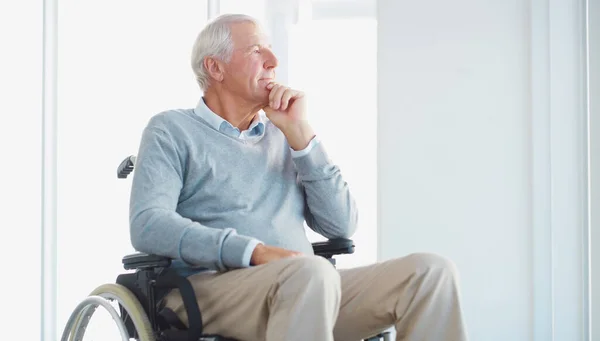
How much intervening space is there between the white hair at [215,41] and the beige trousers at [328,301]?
64cm

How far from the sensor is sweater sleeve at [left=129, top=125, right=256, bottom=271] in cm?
187

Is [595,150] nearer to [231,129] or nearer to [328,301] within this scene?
[231,129]

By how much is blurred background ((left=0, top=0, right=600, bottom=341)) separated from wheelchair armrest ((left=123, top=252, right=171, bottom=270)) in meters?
1.61

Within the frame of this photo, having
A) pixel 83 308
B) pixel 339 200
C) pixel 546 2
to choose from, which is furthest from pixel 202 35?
pixel 546 2

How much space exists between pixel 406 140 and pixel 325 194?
1.27 m

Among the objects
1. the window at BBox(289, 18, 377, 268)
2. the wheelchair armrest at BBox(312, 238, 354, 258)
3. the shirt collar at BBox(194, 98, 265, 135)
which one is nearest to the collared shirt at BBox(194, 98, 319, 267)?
the shirt collar at BBox(194, 98, 265, 135)

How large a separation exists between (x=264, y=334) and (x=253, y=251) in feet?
0.62

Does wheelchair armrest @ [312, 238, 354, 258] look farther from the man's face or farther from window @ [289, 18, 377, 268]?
window @ [289, 18, 377, 268]

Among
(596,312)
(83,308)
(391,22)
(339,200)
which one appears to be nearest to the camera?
(83,308)

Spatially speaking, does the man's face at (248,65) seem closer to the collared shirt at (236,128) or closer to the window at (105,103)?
the collared shirt at (236,128)

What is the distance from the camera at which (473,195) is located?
3346mm

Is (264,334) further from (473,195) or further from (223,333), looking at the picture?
(473,195)

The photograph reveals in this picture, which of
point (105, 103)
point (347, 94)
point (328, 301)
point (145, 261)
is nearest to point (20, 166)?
point (105, 103)

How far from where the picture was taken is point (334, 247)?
220cm
